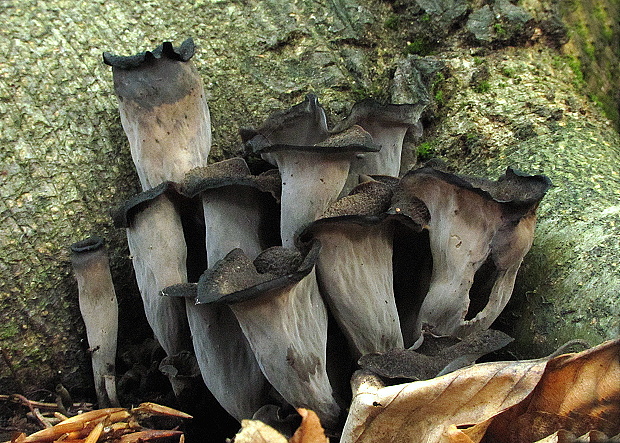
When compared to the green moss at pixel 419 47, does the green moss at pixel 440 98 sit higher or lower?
lower

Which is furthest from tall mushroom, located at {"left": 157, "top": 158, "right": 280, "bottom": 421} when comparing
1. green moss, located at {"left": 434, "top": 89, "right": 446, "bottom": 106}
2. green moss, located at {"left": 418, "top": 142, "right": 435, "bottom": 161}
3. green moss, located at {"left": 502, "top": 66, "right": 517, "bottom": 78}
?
green moss, located at {"left": 502, "top": 66, "right": 517, "bottom": 78}

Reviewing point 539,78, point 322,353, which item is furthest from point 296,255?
point 539,78

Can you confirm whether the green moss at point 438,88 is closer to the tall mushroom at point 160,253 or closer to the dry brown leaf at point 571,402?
the tall mushroom at point 160,253

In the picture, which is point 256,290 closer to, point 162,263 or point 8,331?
point 162,263

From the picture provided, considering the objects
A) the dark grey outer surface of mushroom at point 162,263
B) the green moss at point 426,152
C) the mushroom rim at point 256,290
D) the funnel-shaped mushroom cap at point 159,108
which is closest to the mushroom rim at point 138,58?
the funnel-shaped mushroom cap at point 159,108

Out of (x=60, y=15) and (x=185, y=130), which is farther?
(x=60, y=15)

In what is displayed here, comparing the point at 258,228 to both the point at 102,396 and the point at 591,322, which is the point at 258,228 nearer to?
the point at 102,396
